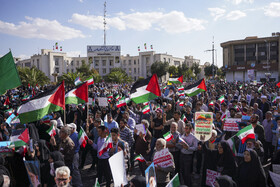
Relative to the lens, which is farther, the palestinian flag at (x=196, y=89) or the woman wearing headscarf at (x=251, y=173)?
the palestinian flag at (x=196, y=89)

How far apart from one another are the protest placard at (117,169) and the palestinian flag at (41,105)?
2739 millimetres

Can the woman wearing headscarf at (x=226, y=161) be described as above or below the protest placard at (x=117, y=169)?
below

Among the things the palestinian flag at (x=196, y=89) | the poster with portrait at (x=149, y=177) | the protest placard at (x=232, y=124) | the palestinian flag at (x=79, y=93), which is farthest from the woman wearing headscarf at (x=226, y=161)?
the palestinian flag at (x=196, y=89)

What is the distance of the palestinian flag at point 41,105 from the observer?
5590 millimetres

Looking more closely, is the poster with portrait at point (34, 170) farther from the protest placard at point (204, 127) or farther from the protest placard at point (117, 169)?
the protest placard at point (204, 127)

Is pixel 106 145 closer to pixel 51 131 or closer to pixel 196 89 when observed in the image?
pixel 51 131

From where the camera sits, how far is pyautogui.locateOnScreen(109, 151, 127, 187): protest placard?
358cm

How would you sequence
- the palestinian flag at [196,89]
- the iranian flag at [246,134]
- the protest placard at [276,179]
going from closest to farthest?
the protest placard at [276,179] < the iranian flag at [246,134] < the palestinian flag at [196,89]

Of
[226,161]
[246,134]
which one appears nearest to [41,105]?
[226,161]

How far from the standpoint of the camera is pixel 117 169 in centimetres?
371

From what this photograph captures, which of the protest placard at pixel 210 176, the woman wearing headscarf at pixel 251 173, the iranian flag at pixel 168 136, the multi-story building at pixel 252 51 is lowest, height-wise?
the protest placard at pixel 210 176

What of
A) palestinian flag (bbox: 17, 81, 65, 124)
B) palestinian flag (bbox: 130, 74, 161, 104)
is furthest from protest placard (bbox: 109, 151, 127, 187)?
palestinian flag (bbox: 130, 74, 161, 104)

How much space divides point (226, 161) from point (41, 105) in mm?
4226

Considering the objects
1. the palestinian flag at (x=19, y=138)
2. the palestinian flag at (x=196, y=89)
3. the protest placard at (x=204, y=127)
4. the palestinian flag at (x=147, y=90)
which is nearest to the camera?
the palestinian flag at (x=19, y=138)
